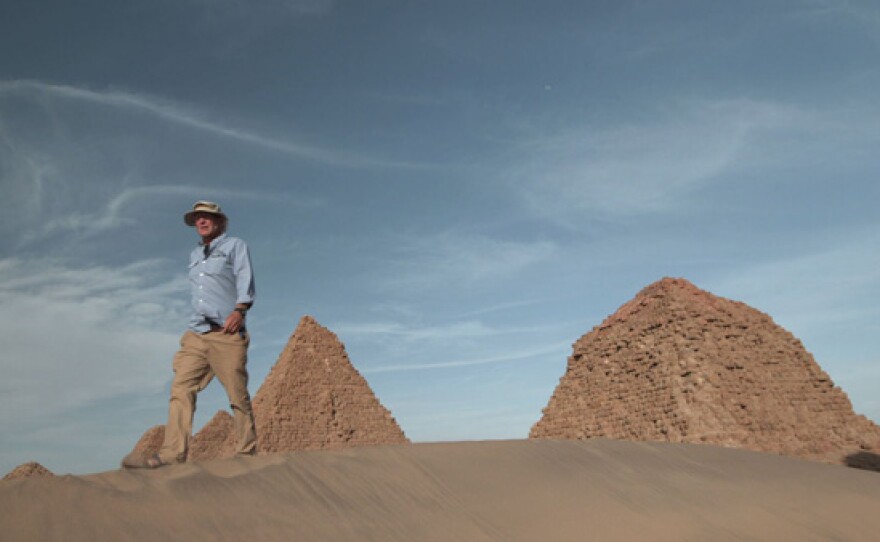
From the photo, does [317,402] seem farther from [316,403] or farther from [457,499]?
[457,499]

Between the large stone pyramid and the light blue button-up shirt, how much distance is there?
940 inches

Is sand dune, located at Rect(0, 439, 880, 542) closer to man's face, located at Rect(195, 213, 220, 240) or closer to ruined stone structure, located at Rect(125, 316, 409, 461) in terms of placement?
man's face, located at Rect(195, 213, 220, 240)

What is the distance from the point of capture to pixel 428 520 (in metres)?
2.71

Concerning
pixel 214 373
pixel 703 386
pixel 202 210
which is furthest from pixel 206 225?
pixel 703 386

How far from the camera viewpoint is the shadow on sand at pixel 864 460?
23.6m

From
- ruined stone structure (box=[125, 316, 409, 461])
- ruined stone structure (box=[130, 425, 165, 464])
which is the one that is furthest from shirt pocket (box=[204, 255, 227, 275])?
ruined stone structure (box=[130, 425, 165, 464])

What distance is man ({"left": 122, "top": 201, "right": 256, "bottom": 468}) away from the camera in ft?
13.3

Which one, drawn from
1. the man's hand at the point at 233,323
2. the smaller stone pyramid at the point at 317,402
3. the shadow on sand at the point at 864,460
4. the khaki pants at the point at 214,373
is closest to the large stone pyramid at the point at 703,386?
the shadow on sand at the point at 864,460

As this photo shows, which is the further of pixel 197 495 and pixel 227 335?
pixel 227 335

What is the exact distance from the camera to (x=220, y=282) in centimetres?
424

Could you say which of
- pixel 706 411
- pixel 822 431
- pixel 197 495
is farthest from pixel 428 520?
pixel 822 431

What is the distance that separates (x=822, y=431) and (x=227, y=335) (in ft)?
94.5

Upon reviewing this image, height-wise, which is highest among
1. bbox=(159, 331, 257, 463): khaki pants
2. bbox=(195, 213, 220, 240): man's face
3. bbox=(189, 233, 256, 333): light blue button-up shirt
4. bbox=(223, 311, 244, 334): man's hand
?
bbox=(195, 213, 220, 240): man's face

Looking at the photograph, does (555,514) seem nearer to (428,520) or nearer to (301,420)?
(428,520)
